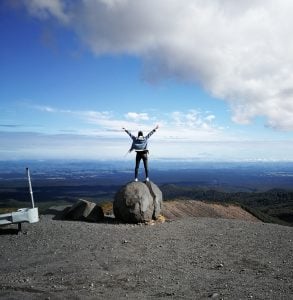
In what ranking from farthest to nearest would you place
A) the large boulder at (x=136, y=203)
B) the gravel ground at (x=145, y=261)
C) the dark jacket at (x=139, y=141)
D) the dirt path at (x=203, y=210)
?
the dirt path at (x=203, y=210) < the dark jacket at (x=139, y=141) < the large boulder at (x=136, y=203) < the gravel ground at (x=145, y=261)

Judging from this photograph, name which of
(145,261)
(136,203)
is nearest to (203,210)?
(136,203)

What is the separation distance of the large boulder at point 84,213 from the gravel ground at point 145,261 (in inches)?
48.4

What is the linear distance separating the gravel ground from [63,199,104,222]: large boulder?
123cm

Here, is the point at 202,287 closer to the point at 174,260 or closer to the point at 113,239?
the point at 174,260

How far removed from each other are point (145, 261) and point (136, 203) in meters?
7.67

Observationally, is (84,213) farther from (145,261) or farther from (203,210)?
(203,210)

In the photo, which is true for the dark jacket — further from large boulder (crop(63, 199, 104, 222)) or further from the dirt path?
the dirt path

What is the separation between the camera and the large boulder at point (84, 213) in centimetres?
2364

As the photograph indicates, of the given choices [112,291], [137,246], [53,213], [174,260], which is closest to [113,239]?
[137,246]

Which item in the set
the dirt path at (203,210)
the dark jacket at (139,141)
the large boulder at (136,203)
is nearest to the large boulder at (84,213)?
the large boulder at (136,203)

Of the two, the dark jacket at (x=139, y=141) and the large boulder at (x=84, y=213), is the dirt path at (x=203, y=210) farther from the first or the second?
the dark jacket at (x=139, y=141)

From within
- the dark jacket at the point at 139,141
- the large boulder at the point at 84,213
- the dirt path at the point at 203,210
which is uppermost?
the dark jacket at the point at 139,141

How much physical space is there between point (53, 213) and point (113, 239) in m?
11.1

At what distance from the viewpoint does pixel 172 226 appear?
72.1 feet
